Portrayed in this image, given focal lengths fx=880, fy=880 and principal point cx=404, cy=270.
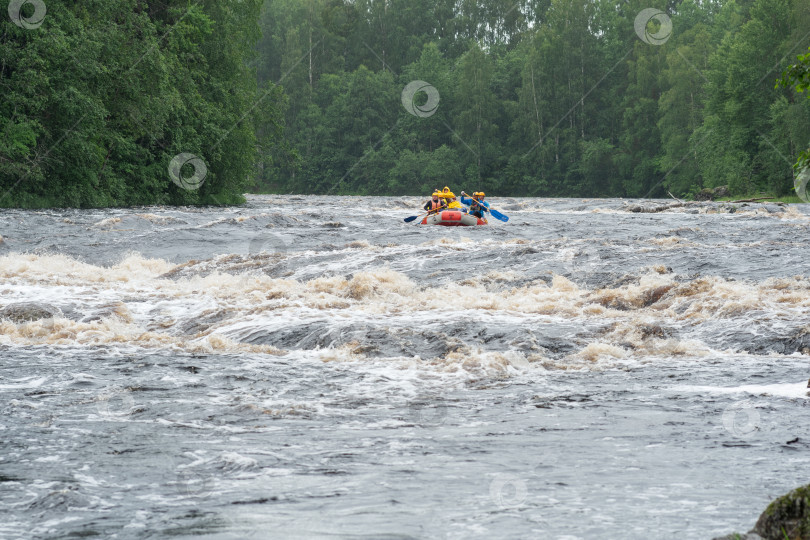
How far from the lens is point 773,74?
137 ft

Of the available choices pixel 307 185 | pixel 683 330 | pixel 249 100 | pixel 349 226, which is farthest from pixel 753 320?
pixel 307 185

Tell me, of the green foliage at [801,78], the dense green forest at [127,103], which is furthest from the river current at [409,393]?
the dense green forest at [127,103]

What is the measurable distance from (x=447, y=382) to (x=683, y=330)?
3.42 metres

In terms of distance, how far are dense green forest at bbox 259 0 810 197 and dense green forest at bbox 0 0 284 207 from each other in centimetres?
2275

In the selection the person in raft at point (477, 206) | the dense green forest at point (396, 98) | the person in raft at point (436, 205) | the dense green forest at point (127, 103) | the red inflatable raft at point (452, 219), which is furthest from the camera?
the dense green forest at point (396, 98)

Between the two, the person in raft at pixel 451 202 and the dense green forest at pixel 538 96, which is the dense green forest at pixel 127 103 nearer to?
the person in raft at pixel 451 202

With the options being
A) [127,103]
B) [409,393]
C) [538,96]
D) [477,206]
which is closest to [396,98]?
[538,96]

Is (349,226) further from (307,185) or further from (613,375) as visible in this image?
(307,185)

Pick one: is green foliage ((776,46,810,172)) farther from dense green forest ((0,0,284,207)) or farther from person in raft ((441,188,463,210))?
dense green forest ((0,0,284,207))

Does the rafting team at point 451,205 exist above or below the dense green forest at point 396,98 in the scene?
below

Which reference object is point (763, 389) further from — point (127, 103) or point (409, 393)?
point (127, 103)

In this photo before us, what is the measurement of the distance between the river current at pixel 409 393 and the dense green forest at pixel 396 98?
2710 mm

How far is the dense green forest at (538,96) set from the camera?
140ft

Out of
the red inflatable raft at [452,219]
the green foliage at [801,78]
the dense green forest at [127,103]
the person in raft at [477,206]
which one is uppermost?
the dense green forest at [127,103]
